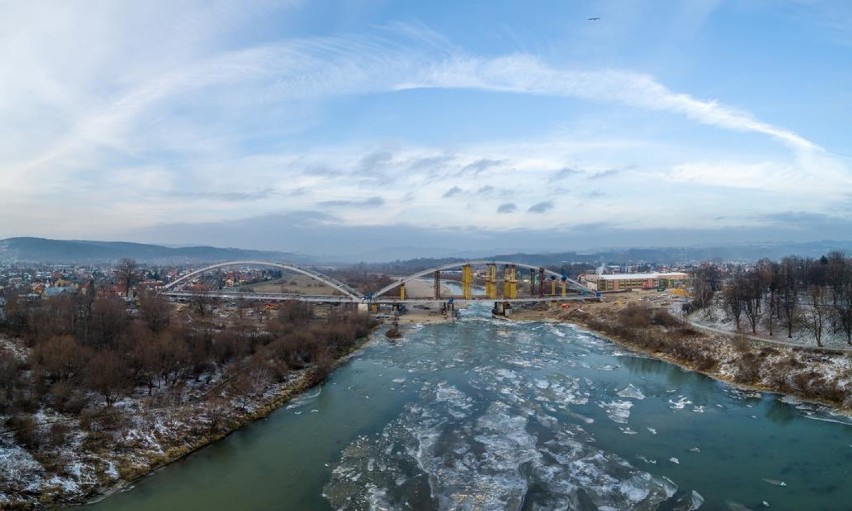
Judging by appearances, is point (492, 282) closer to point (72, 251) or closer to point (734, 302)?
point (734, 302)

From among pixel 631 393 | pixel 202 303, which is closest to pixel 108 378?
pixel 631 393

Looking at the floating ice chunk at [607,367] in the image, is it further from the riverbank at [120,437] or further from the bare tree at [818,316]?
the riverbank at [120,437]

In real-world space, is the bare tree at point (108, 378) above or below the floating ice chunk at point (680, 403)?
above

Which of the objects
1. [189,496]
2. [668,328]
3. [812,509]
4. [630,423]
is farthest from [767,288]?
[189,496]

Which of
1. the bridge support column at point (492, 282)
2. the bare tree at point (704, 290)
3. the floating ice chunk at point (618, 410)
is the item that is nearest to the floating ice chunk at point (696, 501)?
the floating ice chunk at point (618, 410)

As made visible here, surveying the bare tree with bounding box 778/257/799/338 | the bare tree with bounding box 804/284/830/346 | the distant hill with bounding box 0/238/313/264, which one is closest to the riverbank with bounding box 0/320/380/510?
the bare tree with bounding box 804/284/830/346
